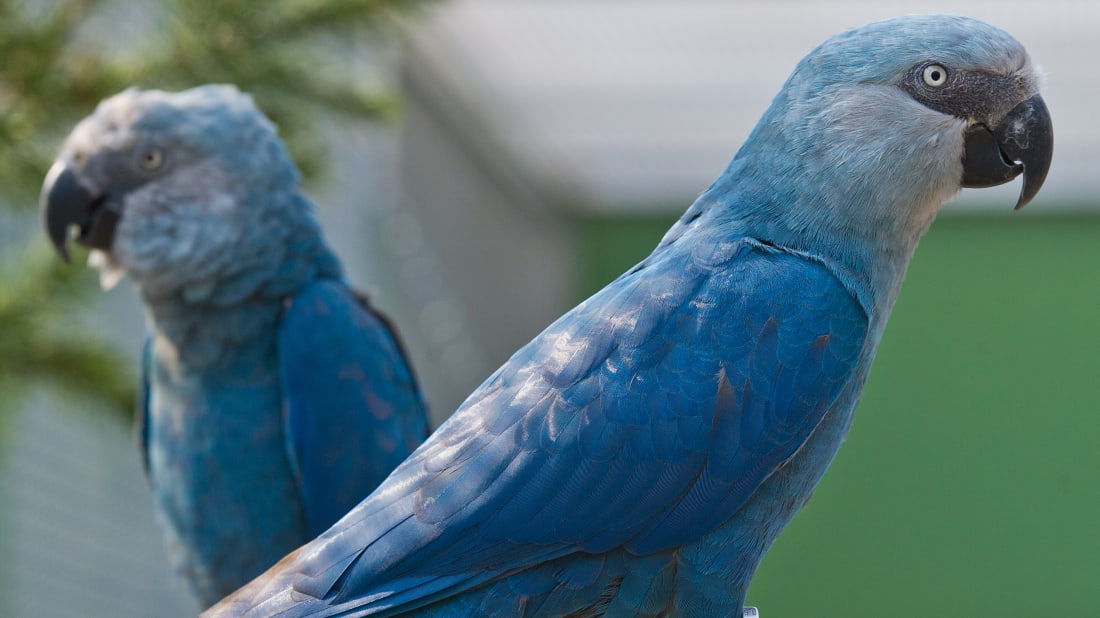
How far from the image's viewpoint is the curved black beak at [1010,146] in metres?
1.84

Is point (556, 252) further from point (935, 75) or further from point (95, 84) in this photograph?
point (935, 75)

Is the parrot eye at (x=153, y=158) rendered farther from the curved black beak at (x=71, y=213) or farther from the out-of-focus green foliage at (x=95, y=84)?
the out-of-focus green foliage at (x=95, y=84)

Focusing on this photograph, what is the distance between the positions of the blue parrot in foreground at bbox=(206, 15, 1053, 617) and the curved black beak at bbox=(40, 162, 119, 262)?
946 mm

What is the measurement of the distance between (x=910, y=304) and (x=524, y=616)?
8.35 meters

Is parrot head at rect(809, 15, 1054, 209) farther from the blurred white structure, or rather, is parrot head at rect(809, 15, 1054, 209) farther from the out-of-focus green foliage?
the blurred white structure

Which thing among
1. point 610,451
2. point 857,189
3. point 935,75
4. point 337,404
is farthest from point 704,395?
point 337,404

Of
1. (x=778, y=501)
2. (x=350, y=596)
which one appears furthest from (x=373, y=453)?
(x=778, y=501)

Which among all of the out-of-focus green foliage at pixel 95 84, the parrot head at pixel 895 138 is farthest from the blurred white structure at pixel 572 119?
the parrot head at pixel 895 138

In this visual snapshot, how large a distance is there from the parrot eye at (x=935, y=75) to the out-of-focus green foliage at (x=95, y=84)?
4.60ft

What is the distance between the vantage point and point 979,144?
185cm

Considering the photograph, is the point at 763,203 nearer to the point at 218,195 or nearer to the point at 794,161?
the point at 794,161

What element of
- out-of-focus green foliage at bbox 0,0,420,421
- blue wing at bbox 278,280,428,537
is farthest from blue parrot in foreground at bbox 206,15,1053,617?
out-of-focus green foliage at bbox 0,0,420,421

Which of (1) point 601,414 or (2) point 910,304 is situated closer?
(1) point 601,414

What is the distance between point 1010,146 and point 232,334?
1.40 metres
